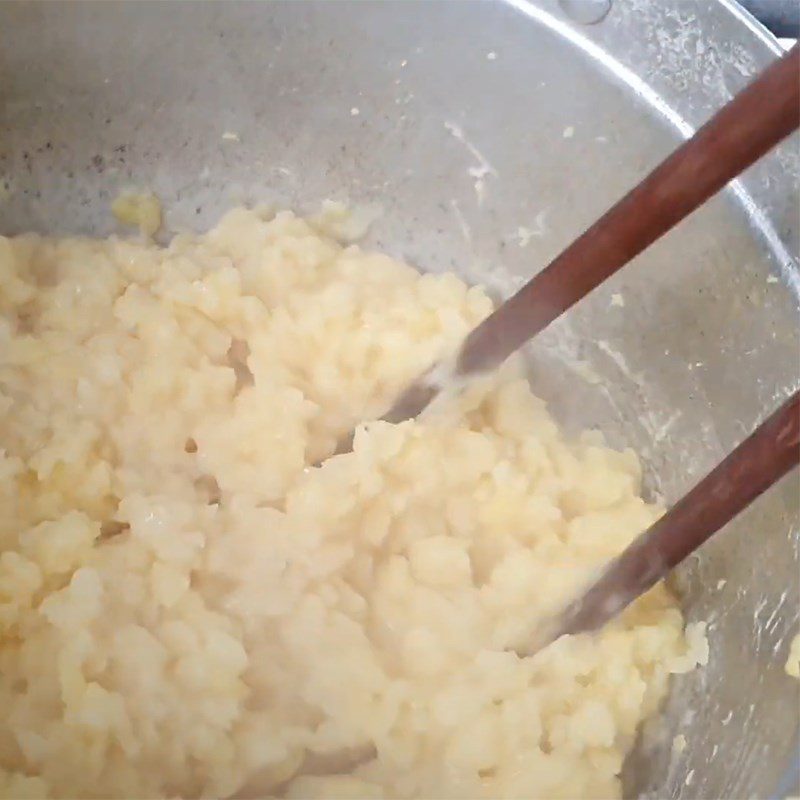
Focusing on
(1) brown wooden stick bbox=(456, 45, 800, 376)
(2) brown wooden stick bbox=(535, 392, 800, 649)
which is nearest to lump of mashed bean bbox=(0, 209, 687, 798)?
(2) brown wooden stick bbox=(535, 392, 800, 649)

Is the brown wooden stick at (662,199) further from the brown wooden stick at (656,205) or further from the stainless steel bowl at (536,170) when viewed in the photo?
the stainless steel bowl at (536,170)

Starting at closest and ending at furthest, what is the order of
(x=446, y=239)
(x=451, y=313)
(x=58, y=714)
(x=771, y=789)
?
(x=771, y=789) → (x=58, y=714) → (x=451, y=313) → (x=446, y=239)

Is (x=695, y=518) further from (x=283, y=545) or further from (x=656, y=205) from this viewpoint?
(x=283, y=545)

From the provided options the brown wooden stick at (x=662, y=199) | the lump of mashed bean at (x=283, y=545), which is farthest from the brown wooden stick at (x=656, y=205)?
the lump of mashed bean at (x=283, y=545)

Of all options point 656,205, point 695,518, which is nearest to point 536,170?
point 656,205

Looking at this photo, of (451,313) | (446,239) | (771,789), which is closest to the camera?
(771,789)

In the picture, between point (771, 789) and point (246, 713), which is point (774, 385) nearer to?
point (771, 789)

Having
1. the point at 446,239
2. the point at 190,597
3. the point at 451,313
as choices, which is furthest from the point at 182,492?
the point at 446,239
